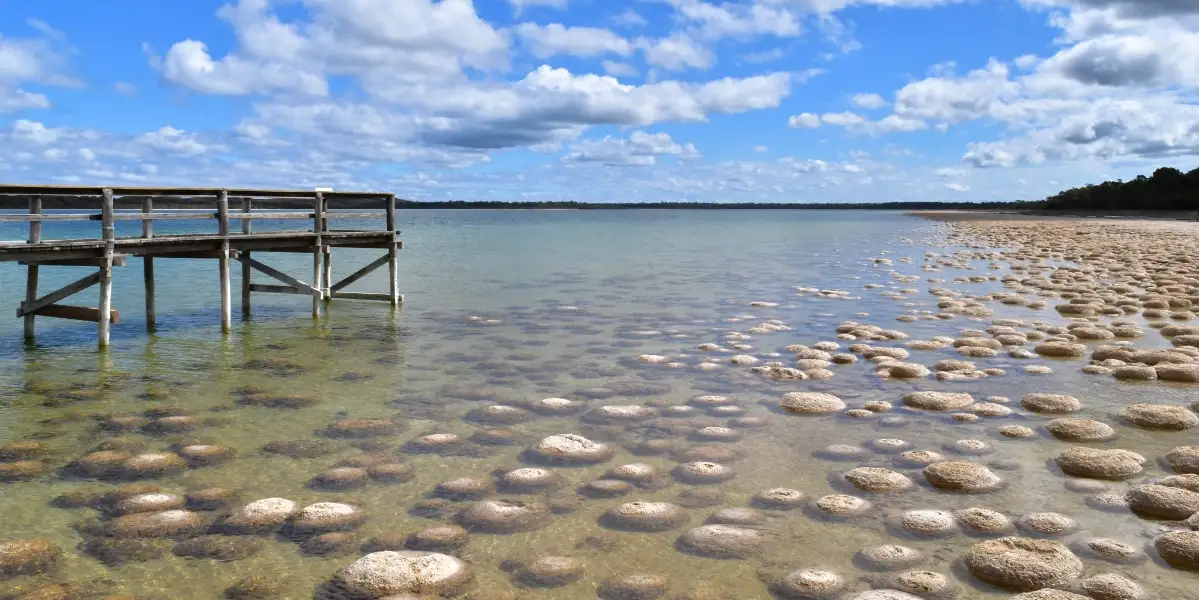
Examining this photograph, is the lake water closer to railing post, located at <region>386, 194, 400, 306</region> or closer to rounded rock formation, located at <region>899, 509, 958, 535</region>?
rounded rock formation, located at <region>899, 509, 958, 535</region>

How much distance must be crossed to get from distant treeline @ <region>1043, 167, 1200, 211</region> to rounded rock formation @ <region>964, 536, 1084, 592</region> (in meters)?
97.1

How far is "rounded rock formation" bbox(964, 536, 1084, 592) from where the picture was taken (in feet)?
17.7

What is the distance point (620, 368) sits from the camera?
12.7 m

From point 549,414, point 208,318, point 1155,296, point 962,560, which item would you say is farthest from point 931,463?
point 208,318

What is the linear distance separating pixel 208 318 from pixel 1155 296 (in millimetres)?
Result: 21831

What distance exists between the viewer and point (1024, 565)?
5.51m

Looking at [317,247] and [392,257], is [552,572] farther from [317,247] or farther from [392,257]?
[392,257]

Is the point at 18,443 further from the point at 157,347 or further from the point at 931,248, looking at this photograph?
the point at 931,248

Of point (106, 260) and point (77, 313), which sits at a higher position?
point (106, 260)

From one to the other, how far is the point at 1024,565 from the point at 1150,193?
11323 cm

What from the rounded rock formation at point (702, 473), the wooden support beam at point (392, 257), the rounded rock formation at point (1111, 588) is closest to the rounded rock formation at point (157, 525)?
the rounded rock formation at point (702, 473)

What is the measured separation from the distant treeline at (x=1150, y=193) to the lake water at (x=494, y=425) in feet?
295

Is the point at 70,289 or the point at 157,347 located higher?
the point at 70,289

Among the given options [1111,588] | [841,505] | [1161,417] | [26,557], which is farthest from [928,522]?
[26,557]
